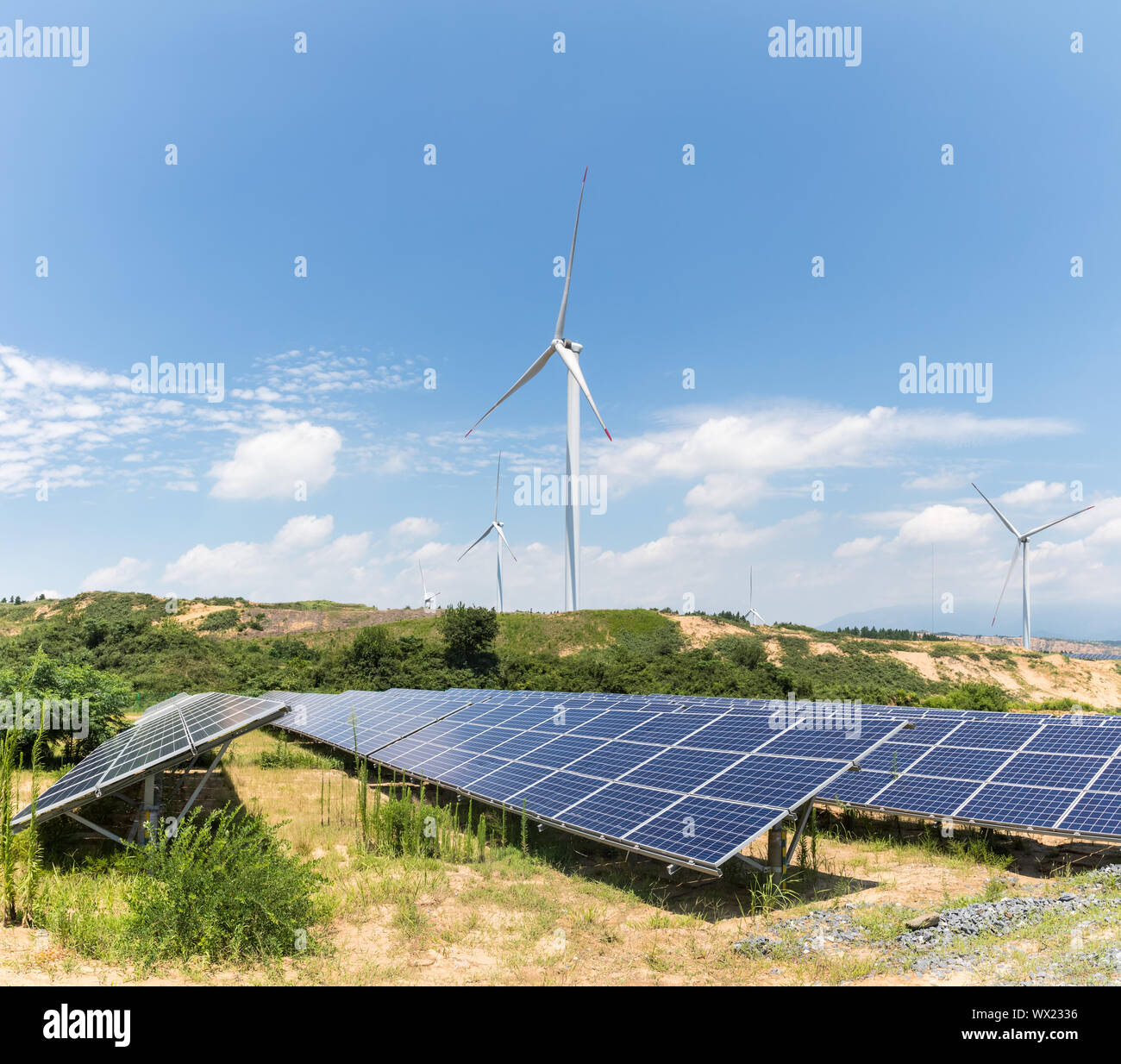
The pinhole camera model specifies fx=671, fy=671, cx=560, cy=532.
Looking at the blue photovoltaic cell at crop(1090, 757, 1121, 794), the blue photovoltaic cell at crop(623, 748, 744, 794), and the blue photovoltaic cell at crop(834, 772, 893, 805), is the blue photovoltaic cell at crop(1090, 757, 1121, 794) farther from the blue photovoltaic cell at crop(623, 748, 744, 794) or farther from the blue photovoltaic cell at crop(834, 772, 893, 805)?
the blue photovoltaic cell at crop(623, 748, 744, 794)

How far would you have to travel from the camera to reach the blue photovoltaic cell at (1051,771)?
15.1 metres

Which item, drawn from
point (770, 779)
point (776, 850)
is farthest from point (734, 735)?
point (776, 850)

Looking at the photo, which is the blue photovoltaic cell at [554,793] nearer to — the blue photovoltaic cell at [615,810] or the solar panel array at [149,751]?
the blue photovoltaic cell at [615,810]

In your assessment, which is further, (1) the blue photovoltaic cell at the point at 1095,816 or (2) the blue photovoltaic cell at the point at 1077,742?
(2) the blue photovoltaic cell at the point at 1077,742

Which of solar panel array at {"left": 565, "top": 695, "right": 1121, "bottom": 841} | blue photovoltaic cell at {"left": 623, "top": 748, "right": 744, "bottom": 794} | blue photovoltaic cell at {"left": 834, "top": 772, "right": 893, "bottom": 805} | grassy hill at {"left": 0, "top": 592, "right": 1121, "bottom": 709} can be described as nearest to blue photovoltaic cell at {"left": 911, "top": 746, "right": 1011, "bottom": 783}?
solar panel array at {"left": 565, "top": 695, "right": 1121, "bottom": 841}

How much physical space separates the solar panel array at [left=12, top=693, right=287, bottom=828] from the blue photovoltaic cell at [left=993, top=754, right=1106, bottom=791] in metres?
16.8

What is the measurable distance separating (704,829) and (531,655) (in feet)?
206

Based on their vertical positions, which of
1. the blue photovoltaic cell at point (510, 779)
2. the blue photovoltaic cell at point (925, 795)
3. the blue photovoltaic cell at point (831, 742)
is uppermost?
the blue photovoltaic cell at point (831, 742)

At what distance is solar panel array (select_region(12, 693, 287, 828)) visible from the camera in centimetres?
1122

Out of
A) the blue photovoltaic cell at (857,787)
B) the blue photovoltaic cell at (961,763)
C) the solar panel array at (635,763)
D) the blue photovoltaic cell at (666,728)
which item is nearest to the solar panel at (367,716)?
the solar panel array at (635,763)

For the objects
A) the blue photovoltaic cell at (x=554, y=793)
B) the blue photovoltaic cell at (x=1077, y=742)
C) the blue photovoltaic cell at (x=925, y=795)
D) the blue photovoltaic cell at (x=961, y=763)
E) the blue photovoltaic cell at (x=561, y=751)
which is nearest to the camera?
the blue photovoltaic cell at (x=554, y=793)

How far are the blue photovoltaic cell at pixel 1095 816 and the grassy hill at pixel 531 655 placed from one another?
112ft
